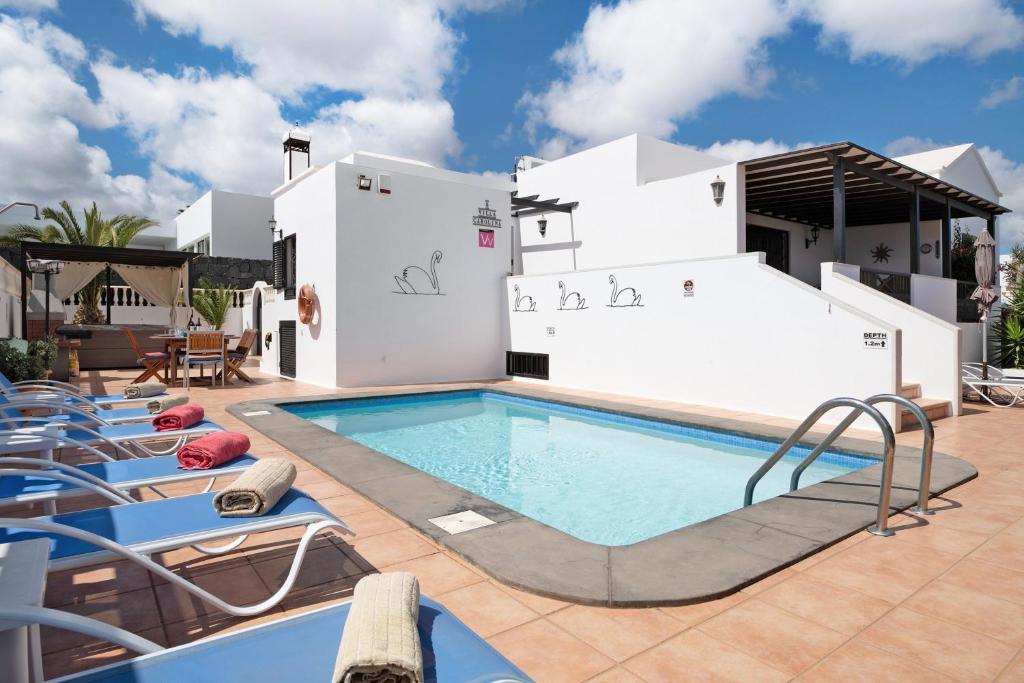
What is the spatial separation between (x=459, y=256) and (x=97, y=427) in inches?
329

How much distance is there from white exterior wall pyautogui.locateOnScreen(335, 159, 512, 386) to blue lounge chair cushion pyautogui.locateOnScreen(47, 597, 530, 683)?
9625mm

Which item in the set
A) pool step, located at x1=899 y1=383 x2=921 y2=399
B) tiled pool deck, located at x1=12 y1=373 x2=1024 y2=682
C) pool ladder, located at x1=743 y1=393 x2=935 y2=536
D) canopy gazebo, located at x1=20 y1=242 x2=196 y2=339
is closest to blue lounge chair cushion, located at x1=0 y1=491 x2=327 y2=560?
tiled pool deck, located at x1=12 y1=373 x2=1024 y2=682

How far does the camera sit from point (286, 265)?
12930mm

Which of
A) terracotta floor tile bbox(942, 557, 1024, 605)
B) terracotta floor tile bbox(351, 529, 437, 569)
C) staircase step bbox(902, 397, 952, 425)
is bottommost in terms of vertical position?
terracotta floor tile bbox(942, 557, 1024, 605)

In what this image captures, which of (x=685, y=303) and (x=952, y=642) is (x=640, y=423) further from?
(x=952, y=642)

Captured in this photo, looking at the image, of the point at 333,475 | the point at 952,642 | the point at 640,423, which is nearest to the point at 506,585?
the point at 952,642

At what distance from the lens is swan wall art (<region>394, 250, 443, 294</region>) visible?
11.5m

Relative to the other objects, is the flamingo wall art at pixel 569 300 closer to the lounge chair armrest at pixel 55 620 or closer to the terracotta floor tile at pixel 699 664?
the terracotta floor tile at pixel 699 664

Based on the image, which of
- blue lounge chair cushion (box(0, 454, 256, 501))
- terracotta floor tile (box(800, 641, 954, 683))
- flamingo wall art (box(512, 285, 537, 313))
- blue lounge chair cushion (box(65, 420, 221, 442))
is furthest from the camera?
flamingo wall art (box(512, 285, 537, 313))

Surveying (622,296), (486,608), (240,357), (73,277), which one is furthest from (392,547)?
(73,277)

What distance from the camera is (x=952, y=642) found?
2.18 metres

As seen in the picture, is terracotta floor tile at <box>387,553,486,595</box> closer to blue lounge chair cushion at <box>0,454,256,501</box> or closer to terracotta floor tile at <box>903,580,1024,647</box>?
blue lounge chair cushion at <box>0,454,256,501</box>

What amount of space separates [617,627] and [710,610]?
1.47ft

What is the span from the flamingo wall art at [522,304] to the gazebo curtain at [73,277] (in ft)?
31.5
